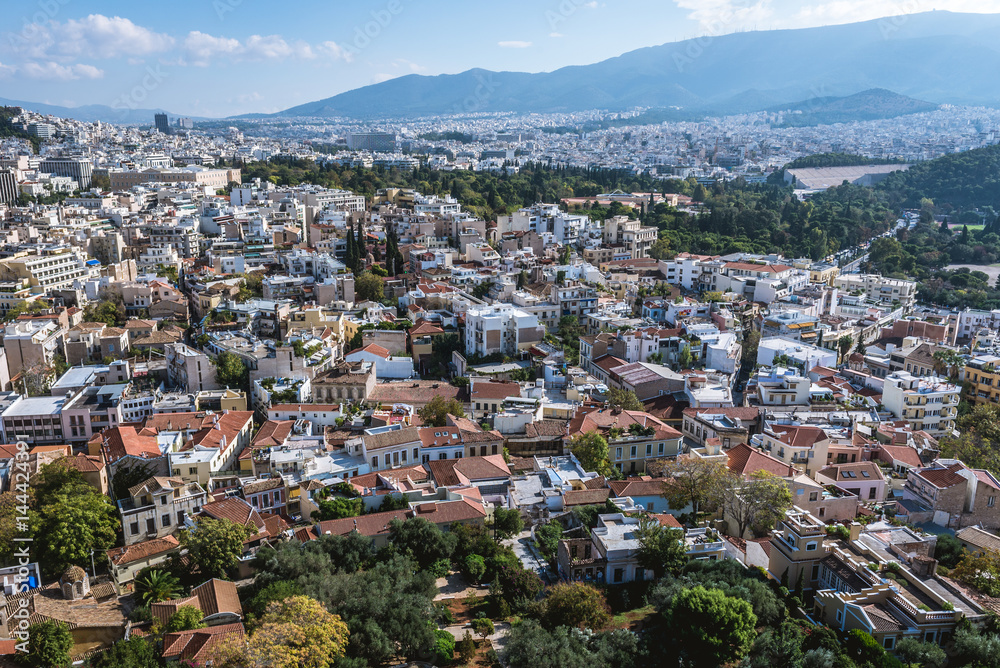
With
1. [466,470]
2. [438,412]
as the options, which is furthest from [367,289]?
[466,470]

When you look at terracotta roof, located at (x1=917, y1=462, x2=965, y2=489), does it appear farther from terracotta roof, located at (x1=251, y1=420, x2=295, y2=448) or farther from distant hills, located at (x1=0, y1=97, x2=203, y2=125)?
distant hills, located at (x1=0, y1=97, x2=203, y2=125)

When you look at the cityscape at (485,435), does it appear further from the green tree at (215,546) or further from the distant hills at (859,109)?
the distant hills at (859,109)

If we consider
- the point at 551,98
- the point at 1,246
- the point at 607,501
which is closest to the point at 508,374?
the point at 607,501

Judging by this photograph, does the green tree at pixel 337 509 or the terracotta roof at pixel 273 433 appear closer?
the green tree at pixel 337 509

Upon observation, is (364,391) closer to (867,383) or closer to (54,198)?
(867,383)

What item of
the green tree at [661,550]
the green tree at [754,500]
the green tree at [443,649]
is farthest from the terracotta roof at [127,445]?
the green tree at [754,500]

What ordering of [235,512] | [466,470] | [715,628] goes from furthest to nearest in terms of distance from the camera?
[466,470], [235,512], [715,628]

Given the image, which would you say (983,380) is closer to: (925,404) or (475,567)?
(925,404)
